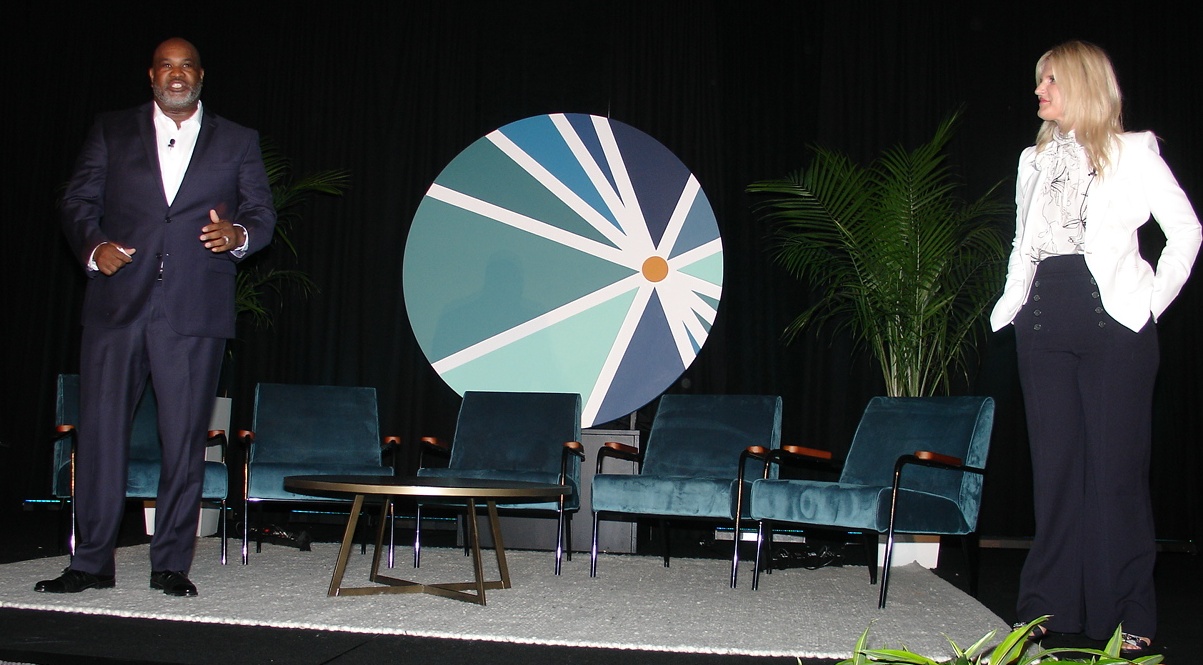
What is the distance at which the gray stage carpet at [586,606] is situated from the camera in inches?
101

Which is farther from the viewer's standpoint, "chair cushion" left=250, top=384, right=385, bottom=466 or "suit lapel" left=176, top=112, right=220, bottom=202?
"chair cushion" left=250, top=384, right=385, bottom=466

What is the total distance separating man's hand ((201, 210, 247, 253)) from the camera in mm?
2877

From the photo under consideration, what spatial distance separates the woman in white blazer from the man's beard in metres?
2.38

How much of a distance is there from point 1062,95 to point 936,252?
6.65ft

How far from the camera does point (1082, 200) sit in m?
2.44

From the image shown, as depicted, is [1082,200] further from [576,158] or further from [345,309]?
[345,309]

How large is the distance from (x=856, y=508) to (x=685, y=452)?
1.25 m

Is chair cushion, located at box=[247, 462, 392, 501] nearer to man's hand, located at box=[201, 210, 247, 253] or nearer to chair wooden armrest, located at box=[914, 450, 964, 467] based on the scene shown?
man's hand, located at box=[201, 210, 247, 253]

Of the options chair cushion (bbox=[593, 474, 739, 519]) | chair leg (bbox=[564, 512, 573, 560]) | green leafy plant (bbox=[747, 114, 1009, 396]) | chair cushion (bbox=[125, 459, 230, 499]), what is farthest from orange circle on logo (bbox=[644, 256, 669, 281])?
chair cushion (bbox=[125, 459, 230, 499])

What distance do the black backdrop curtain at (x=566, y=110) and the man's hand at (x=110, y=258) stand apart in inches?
114

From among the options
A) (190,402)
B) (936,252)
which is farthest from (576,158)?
(190,402)

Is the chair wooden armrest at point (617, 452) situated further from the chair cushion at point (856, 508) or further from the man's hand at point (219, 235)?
the man's hand at point (219, 235)

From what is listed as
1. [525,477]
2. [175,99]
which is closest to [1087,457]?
[525,477]

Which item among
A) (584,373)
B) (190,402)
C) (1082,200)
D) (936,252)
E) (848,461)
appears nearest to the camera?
(1082,200)
